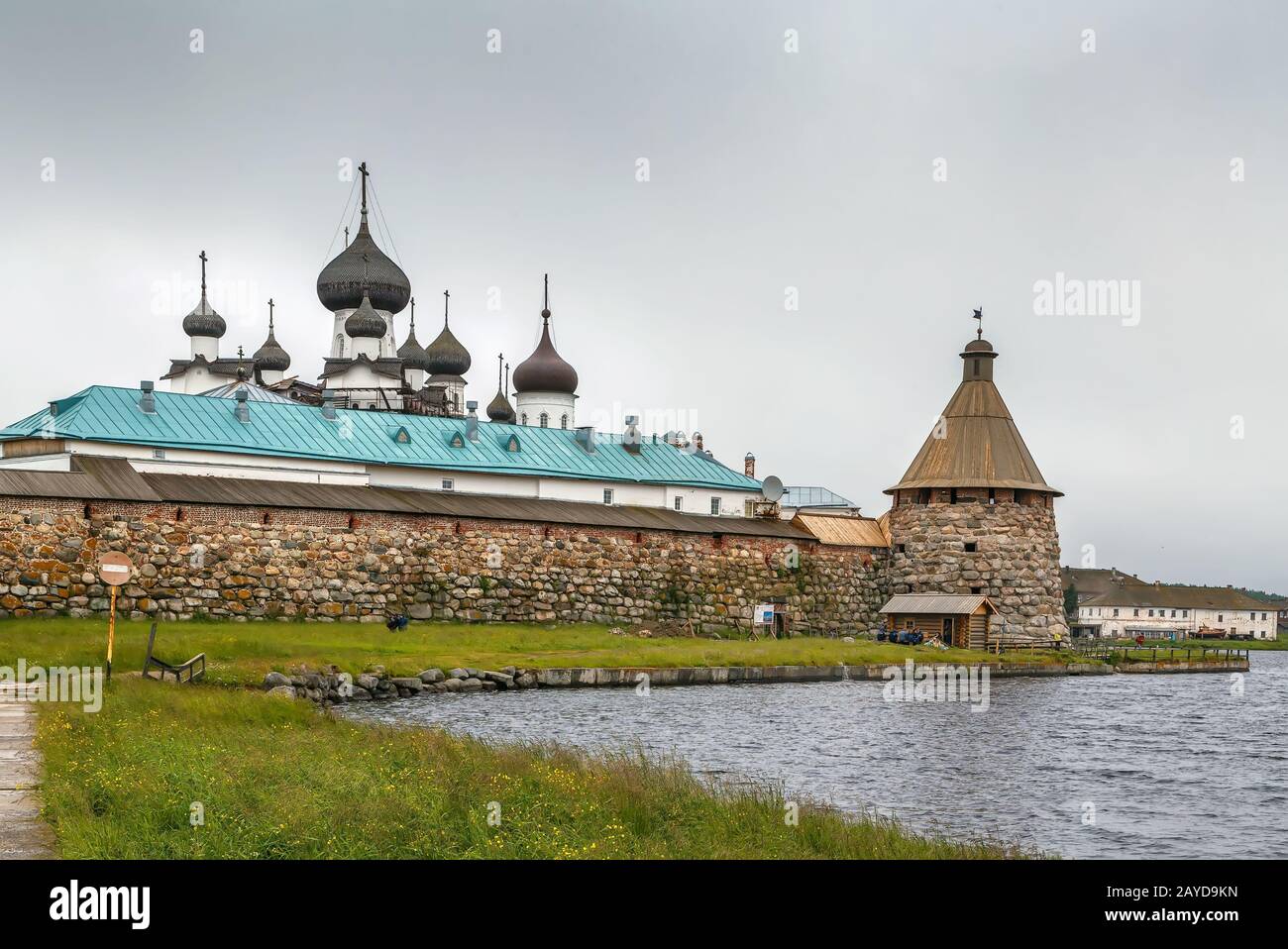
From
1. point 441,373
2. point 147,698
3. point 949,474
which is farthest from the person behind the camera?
point 441,373

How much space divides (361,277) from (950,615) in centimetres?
3223

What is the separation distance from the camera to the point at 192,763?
15.4 meters

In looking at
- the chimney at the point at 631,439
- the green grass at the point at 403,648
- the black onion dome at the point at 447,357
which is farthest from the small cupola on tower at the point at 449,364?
the green grass at the point at 403,648

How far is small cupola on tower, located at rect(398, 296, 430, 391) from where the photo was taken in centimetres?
7881

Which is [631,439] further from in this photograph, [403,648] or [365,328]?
[403,648]

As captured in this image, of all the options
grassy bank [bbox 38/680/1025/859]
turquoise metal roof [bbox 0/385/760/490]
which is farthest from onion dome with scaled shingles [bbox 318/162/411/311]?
grassy bank [bbox 38/680/1025/859]

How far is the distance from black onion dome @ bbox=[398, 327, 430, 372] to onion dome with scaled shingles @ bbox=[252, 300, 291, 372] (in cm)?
690

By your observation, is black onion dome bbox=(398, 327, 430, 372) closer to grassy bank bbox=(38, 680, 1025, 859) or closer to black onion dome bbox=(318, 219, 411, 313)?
black onion dome bbox=(318, 219, 411, 313)

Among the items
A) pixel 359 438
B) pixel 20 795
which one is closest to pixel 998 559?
pixel 359 438

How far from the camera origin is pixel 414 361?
260 feet

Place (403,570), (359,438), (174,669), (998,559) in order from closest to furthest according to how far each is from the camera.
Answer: (174,669) < (403,570) < (359,438) < (998,559)
